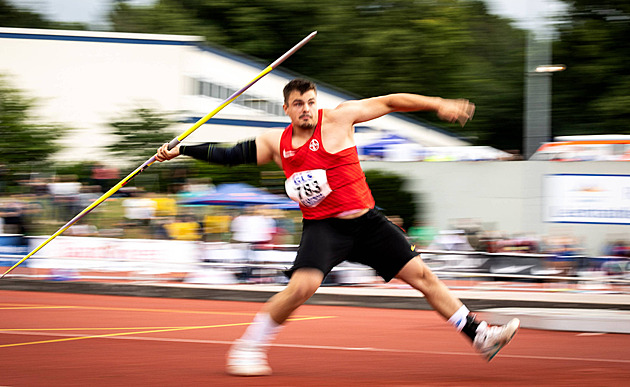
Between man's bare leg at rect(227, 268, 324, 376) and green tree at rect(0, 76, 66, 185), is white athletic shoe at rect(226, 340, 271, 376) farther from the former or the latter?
green tree at rect(0, 76, 66, 185)

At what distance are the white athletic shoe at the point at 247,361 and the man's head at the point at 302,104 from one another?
1.46m

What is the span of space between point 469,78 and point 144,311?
32.8 metres

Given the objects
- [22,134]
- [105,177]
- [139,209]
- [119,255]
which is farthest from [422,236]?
[22,134]

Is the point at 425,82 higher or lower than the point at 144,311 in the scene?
higher

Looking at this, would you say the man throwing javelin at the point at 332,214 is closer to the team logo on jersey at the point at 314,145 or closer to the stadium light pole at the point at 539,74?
the team logo on jersey at the point at 314,145

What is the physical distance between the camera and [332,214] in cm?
558

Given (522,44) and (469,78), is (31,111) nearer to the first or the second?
(469,78)

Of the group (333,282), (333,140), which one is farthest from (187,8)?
(333,140)

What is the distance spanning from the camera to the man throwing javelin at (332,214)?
5527 millimetres

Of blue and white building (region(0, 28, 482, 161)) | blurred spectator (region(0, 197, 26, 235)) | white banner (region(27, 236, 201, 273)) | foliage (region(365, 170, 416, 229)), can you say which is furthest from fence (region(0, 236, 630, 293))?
blue and white building (region(0, 28, 482, 161))

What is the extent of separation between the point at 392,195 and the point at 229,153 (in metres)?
20.2

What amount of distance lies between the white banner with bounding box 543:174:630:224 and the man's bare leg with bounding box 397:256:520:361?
57.9 feet

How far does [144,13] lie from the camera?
45.7 meters

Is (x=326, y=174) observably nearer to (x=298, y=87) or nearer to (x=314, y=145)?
(x=314, y=145)
